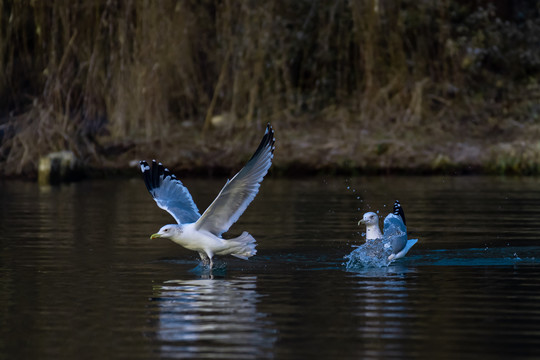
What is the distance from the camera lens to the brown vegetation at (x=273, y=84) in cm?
2447

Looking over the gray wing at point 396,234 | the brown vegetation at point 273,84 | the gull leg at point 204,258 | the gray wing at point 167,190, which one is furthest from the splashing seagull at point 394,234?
the brown vegetation at point 273,84

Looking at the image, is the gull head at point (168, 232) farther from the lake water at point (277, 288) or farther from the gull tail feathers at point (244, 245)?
the gull tail feathers at point (244, 245)

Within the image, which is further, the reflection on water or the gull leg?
the gull leg

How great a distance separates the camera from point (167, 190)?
12297 mm

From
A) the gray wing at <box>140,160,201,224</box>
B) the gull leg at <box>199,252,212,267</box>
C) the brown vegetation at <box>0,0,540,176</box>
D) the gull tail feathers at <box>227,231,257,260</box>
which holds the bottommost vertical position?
the gull leg at <box>199,252,212,267</box>

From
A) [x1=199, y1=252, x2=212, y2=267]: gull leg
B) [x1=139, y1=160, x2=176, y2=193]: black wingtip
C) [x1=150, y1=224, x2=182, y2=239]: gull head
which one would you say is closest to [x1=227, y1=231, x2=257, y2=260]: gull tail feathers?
[x1=199, y1=252, x2=212, y2=267]: gull leg

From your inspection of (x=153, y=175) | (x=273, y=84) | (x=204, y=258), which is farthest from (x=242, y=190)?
(x=273, y=84)

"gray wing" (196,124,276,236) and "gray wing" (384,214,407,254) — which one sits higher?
"gray wing" (196,124,276,236)

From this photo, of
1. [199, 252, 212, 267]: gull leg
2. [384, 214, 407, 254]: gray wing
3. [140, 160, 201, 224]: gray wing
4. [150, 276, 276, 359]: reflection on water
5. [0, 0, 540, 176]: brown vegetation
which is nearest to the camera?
[150, 276, 276, 359]: reflection on water

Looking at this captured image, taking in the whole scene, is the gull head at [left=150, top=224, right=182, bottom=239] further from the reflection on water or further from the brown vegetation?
the brown vegetation

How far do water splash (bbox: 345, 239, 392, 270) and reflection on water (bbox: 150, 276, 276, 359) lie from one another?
1.38m

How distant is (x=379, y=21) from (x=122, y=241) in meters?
14.5

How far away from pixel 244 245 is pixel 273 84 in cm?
1640

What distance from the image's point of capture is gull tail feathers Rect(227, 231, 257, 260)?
11023 millimetres
